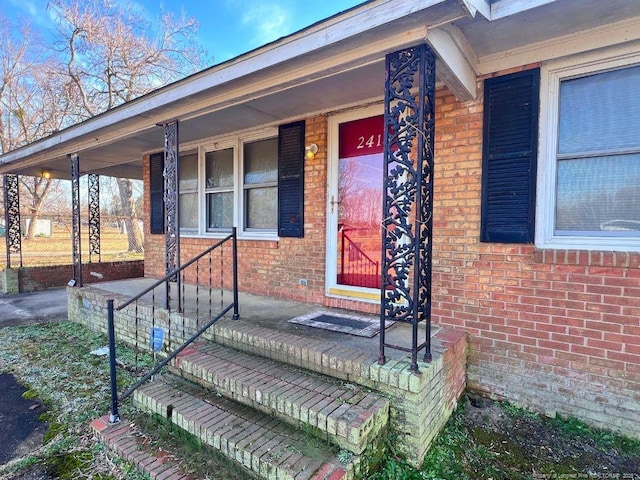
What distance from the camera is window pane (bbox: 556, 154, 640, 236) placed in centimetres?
243

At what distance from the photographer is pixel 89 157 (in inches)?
244

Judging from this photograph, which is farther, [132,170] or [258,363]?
[132,170]

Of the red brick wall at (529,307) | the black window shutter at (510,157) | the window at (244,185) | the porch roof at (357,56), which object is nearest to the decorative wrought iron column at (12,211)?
the window at (244,185)

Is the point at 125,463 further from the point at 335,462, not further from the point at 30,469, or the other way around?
the point at 335,462

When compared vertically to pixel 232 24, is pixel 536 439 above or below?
below

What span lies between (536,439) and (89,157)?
7.26 m

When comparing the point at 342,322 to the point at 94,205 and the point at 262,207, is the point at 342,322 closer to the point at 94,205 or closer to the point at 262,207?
the point at 262,207

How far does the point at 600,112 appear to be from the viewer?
8.22 ft

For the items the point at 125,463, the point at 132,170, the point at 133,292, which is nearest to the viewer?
the point at 125,463

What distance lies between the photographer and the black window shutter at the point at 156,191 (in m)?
5.89

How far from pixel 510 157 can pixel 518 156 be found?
2.2 inches

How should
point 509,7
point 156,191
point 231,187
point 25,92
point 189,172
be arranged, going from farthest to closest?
point 25,92 < point 156,191 < point 189,172 < point 231,187 < point 509,7

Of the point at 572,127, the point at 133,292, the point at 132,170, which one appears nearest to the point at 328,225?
the point at 572,127

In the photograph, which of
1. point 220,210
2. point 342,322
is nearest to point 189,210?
point 220,210
